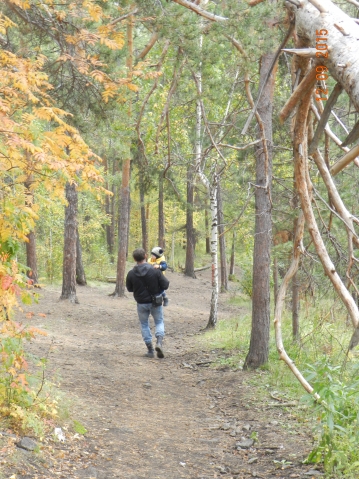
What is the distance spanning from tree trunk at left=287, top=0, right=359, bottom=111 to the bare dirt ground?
365cm

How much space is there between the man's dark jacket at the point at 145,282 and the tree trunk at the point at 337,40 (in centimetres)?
697

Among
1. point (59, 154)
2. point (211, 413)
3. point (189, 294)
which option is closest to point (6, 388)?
point (59, 154)

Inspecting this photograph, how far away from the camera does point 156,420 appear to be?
641 cm

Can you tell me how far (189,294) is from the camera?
76.1 ft

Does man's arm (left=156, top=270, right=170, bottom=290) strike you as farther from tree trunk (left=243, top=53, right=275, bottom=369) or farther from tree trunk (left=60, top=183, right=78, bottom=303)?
tree trunk (left=60, top=183, right=78, bottom=303)

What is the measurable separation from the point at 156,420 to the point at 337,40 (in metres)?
5.41

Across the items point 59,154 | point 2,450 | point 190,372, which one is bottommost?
point 190,372

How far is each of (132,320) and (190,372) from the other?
585 cm

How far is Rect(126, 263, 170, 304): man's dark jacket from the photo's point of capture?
360 inches

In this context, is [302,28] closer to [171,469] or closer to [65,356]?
[171,469]

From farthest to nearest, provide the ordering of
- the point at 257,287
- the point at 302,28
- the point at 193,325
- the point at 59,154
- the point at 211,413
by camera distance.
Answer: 1. the point at 193,325
2. the point at 257,287
3. the point at 211,413
4. the point at 59,154
5. the point at 302,28

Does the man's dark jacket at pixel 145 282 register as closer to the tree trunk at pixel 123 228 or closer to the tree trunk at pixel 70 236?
the tree trunk at pixel 70 236

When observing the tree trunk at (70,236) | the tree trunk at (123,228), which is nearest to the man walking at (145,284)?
the tree trunk at (70,236)

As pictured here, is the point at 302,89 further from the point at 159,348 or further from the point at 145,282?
the point at 159,348
